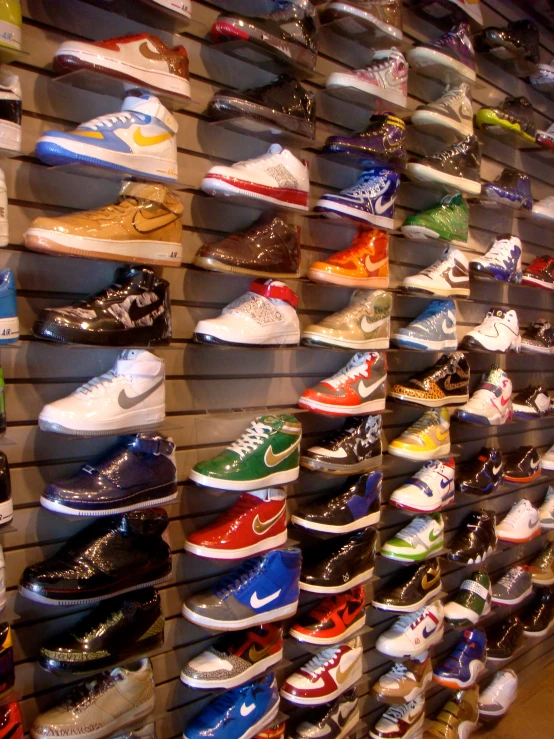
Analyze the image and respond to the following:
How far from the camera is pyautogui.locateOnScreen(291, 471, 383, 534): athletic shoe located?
200cm

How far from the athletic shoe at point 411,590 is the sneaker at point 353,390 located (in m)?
0.79

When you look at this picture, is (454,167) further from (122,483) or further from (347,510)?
(122,483)

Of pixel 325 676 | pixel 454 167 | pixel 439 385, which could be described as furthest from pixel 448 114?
pixel 325 676

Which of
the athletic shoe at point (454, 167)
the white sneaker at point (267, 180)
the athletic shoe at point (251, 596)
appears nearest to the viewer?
the white sneaker at point (267, 180)

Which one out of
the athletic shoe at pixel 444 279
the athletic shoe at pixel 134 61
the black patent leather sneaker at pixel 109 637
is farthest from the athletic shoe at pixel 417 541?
the athletic shoe at pixel 134 61

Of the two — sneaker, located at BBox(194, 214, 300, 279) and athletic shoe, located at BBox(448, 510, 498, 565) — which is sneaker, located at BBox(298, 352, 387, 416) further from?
athletic shoe, located at BBox(448, 510, 498, 565)

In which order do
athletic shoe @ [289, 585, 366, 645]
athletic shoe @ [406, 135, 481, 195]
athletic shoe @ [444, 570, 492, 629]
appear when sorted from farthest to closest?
athletic shoe @ [444, 570, 492, 629] → athletic shoe @ [406, 135, 481, 195] → athletic shoe @ [289, 585, 366, 645]

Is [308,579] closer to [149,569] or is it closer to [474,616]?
→ [149,569]

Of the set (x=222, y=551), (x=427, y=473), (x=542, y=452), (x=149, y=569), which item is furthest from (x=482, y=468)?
(x=149, y=569)

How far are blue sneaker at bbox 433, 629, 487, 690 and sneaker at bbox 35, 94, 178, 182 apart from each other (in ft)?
7.90

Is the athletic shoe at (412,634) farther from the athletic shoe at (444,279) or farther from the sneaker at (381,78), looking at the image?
the sneaker at (381,78)

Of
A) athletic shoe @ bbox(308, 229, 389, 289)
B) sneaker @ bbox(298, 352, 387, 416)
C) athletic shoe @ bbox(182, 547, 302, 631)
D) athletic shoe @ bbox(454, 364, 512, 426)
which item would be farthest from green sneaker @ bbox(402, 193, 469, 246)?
athletic shoe @ bbox(182, 547, 302, 631)

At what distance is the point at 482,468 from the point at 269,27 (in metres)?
1.97

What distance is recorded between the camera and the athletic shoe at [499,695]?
9.12 ft
